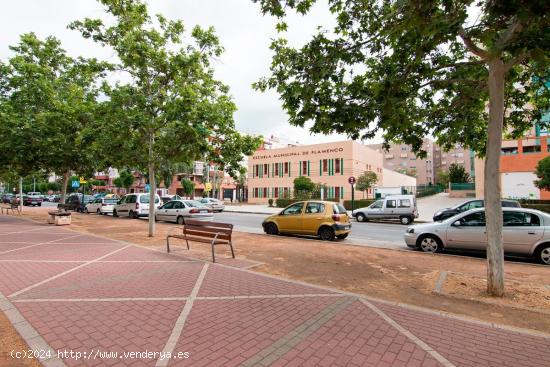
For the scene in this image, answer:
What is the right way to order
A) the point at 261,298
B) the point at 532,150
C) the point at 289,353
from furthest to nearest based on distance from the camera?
the point at 532,150, the point at 261,298, the point at 289,353

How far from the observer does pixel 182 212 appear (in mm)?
18578

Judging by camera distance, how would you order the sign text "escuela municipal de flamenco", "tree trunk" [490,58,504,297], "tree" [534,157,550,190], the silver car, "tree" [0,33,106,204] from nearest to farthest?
"tree trunk" [490,58,504,297]
the silver car
"tree" [0,33,106,204]
"tree" [534,157,550,190]
the sign text "escuela municipal de flamenco"

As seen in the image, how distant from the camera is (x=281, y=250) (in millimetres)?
9625

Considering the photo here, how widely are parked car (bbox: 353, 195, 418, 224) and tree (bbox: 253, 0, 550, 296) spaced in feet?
36.5

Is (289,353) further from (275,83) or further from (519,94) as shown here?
(519,94)

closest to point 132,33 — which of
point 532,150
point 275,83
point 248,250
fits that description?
point 275,83

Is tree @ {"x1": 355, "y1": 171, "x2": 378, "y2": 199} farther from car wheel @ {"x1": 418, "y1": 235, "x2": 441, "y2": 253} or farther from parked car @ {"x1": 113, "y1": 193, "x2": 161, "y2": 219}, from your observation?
car wheel @ {"x1": 418, "y1": 235, "x2": 441, "y2": 253}

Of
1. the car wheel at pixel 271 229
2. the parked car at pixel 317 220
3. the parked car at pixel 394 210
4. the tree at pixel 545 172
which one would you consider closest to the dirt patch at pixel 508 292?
the parked car at pixel 317 220

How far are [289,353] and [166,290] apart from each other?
2853 millimetres

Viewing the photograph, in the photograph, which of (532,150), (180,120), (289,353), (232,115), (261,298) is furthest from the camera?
(532,150)

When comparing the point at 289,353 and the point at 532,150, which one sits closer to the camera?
the point at 289,353

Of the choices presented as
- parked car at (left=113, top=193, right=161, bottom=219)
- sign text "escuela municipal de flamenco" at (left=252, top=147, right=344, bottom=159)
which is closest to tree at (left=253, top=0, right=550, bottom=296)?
parked car at (left=113, top=193, right=161, bottom=219)

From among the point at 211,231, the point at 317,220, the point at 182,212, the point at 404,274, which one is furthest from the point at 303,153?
the point at 404,274

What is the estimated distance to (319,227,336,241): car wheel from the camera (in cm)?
1195
